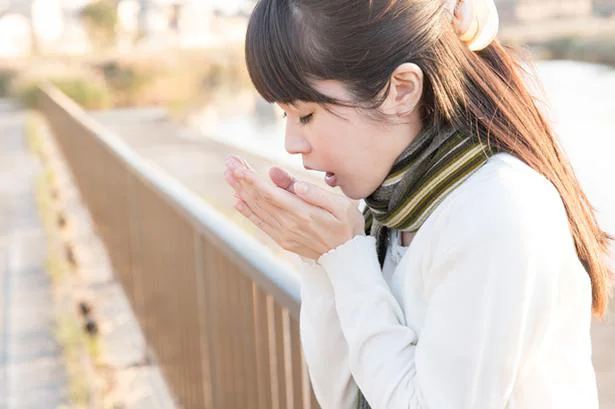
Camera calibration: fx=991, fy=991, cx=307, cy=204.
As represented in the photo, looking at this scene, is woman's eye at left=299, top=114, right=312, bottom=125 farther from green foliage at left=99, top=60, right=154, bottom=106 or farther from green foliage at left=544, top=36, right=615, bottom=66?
green foliage at left=99, top=60, right=154, bottom=106

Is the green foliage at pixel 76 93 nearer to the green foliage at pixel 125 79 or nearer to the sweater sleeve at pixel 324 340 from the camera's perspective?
the green foliage at pixel 125 79

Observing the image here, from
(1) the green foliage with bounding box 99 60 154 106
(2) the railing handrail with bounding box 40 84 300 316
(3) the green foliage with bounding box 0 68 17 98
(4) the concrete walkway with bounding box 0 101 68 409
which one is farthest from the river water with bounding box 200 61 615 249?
(2) the railing handrail with bounding box 40 84 300 316

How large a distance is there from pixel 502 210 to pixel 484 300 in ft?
0.34

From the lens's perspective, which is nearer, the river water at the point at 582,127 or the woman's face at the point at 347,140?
the woman's face at the point at 347,140

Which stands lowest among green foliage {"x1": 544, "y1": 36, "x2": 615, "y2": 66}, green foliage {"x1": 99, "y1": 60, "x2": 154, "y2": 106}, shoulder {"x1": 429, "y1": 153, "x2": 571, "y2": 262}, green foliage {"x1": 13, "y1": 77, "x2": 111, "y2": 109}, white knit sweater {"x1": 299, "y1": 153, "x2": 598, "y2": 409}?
green foliage {"x1": 99, "y1": 60, "x2": 154, "y2": 106}

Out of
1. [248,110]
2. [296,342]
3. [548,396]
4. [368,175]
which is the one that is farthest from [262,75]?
[248,110]

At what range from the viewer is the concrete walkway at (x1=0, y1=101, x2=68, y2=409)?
15.5 ft

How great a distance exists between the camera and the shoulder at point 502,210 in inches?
43.9

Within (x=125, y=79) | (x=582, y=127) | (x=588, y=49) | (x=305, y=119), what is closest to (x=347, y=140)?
(x=305, y=119)

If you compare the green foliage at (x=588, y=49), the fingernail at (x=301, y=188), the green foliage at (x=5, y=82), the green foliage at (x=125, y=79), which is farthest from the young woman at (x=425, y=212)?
the green foliage at (x=125, y=79)

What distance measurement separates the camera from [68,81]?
3450cm

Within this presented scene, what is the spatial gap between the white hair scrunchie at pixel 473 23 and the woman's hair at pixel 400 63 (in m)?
0.01

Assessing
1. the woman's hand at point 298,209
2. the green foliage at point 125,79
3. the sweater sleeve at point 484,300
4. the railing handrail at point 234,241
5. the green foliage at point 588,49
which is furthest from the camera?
the green foliage at point 125,79

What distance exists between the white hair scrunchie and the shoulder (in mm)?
183
